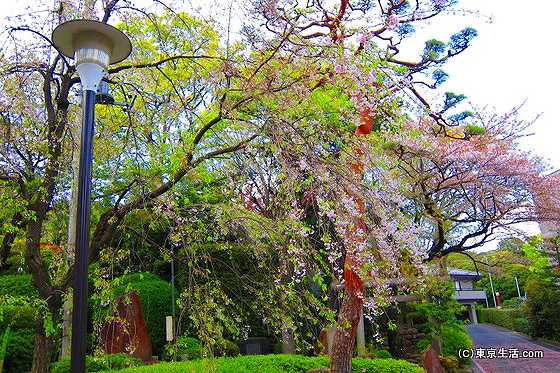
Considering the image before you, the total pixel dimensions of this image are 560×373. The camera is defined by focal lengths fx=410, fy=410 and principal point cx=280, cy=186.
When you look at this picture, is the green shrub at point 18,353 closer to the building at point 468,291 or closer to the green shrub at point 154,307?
the green shrub at point 154,307

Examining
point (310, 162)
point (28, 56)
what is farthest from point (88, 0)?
point (310, 162)

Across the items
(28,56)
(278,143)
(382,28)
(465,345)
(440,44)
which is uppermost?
(440,44)

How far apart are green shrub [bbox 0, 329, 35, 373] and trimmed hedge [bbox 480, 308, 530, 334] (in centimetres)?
1914

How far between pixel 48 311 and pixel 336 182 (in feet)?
9.09

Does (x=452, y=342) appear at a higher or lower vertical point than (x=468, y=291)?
lower

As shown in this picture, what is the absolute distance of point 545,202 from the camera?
1106cm

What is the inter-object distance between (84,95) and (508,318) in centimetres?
2790

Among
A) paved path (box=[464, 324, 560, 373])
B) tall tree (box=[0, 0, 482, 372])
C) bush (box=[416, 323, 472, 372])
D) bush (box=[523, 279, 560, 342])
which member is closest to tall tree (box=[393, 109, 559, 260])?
bush (box=[416, 323, 472, 372])

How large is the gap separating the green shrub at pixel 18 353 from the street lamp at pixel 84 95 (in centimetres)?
658

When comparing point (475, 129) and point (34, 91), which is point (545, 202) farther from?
point (34, 91)

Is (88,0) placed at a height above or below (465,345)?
above

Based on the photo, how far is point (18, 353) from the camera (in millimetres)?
7523

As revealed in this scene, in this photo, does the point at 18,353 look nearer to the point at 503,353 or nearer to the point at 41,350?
the point at 41,350

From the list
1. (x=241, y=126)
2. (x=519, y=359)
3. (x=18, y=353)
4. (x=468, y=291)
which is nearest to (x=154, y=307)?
(x=18, y=353)
